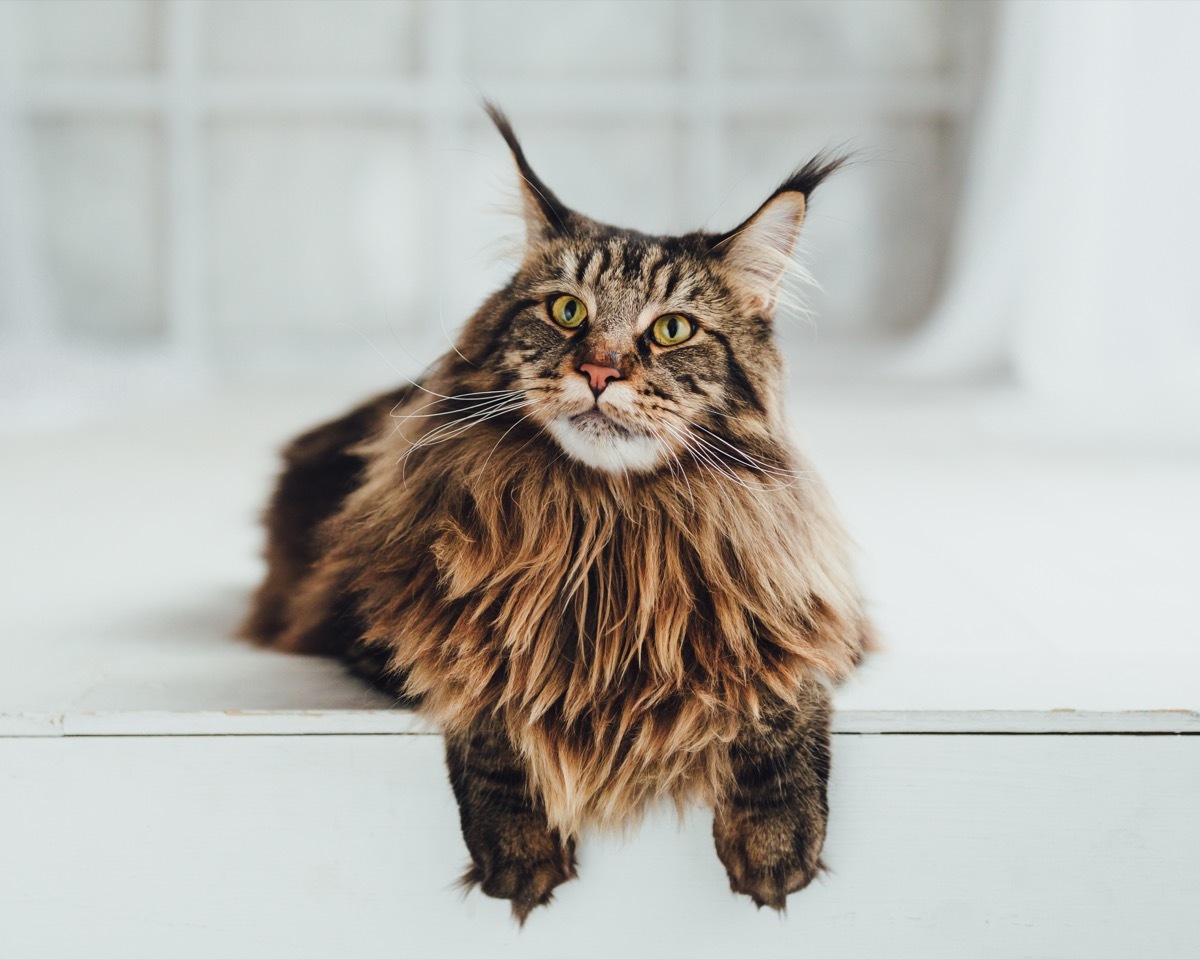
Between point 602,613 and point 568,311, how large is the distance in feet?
0.88

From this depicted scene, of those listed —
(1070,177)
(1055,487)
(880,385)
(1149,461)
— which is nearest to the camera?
(1055,487)

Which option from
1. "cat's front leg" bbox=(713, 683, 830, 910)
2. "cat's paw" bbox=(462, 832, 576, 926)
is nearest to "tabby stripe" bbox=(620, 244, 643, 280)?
"cat's front leg" bbox=(713, 683, 830, 910)

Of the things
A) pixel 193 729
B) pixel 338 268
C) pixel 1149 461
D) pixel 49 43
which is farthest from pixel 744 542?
pixel 49 43

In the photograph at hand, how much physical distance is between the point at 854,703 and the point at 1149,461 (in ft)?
5.42

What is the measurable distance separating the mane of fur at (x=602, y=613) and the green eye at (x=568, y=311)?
105 mm

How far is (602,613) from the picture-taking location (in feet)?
3.25

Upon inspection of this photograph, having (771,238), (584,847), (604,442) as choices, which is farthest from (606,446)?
(584,847)

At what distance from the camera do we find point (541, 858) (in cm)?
98

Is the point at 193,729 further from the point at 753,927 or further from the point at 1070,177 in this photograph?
the point at 1070,177

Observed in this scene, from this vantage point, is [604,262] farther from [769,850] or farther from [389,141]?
[389,141]

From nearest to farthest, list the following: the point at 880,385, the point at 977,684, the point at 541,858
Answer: the point at 541,858, the point at 977,684, the point at 880,385

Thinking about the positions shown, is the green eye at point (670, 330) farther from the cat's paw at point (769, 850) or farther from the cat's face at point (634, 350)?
the cat's paw at point (769, 850)

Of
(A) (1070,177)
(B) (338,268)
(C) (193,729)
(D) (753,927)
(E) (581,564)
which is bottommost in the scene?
(D) (753,927)

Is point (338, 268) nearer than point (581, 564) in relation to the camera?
No
